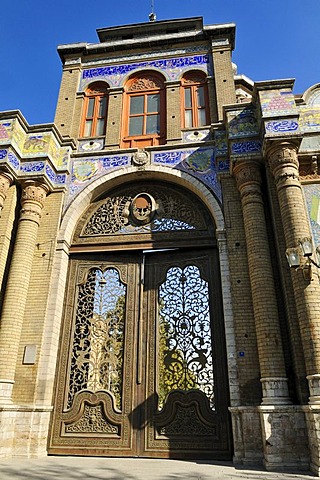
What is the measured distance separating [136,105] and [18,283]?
243 inches

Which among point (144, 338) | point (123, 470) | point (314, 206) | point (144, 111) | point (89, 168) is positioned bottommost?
point (123, 470)

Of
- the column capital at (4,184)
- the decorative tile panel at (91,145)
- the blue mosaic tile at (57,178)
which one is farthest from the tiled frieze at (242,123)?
the column capital at (4,184)

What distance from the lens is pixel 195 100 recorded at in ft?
35.1

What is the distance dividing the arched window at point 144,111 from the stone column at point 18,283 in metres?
2.99

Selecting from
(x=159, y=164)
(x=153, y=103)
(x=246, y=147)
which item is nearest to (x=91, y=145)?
(x=159, y=164)

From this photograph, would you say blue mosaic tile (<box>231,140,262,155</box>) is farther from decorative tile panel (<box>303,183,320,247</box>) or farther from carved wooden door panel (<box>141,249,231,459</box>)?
carved wooden door panel (<box>141,249,231,459</box>)

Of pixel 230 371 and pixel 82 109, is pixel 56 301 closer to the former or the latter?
pixel 230 371

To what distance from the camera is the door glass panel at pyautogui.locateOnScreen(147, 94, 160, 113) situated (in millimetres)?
10828

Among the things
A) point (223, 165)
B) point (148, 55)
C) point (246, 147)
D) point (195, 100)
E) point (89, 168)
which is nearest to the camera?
point (246, 147)

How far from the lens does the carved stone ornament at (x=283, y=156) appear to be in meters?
7.54

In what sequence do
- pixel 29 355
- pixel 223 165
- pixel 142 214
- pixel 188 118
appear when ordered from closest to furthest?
pixel 29 355
pixel 223 165
pixel 142 214
pixel 188 118

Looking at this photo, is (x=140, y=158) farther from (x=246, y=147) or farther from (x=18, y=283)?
(x=18, y=283)

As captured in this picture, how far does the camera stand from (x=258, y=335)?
6.74 m

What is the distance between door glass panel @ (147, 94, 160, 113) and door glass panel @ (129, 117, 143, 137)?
44 cm
